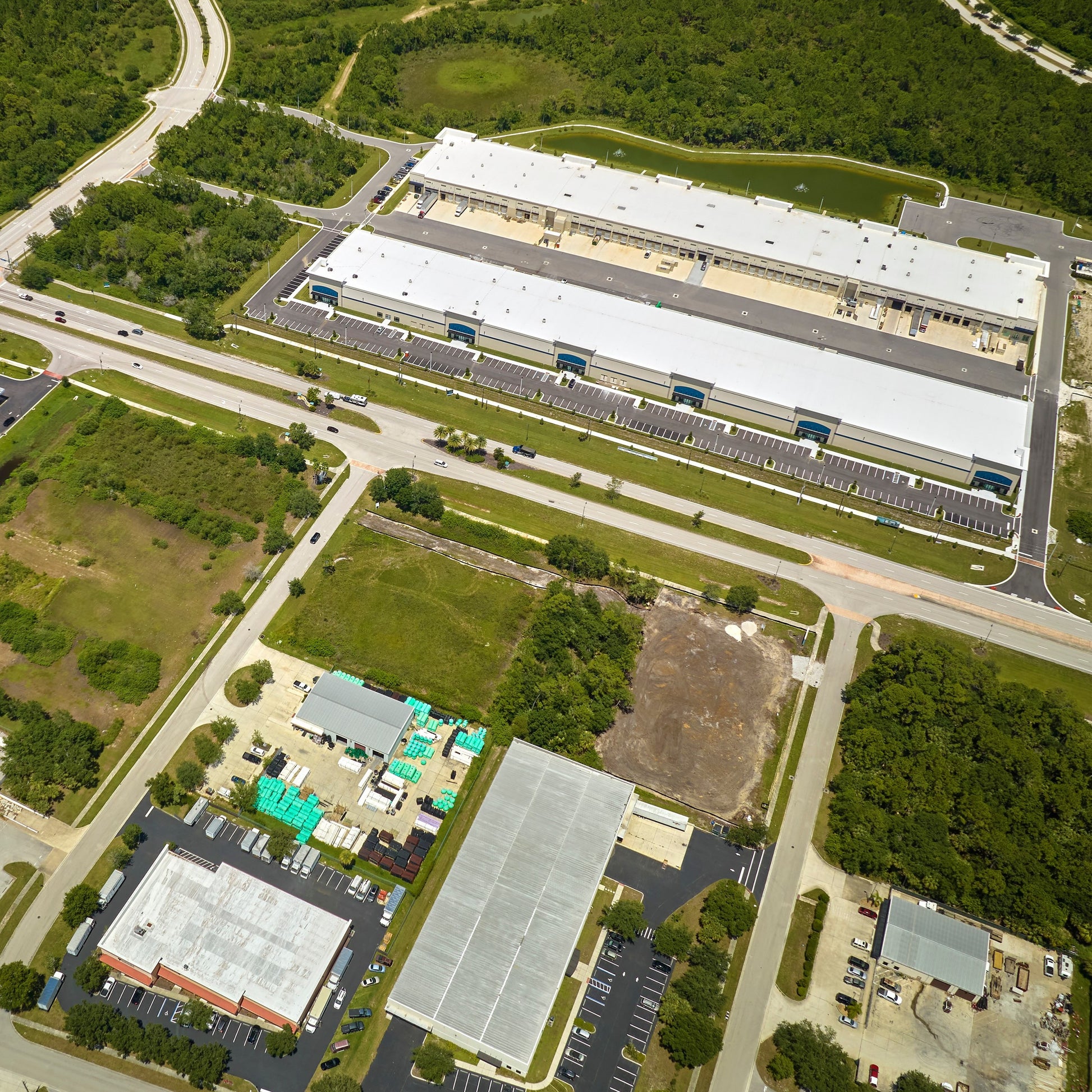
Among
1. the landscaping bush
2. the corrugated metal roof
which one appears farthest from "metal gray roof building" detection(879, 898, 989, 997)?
the landscaping bush

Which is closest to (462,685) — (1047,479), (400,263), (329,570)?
(329,570)

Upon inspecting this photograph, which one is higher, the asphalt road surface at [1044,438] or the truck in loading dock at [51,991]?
the asphalt road surface at [1044,438]

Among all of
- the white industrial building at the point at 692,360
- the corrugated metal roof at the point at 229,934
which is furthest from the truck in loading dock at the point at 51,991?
the white industrial building at the point at 692,360

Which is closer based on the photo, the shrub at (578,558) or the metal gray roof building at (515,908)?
the metal gray roof building at (515,908)

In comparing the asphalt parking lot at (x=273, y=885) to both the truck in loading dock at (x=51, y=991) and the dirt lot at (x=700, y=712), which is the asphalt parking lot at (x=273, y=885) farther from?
the dirt lot at (x=700, y=712)

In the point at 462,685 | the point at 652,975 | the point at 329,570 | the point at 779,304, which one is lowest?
the point at 652,975

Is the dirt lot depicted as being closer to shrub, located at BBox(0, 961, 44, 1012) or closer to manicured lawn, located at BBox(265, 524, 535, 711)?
manicured lawn, located at BBox(265, 524, 535, 711)

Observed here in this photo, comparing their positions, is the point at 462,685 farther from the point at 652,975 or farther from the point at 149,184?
the point at 149,184

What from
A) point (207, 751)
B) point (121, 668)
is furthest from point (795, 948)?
point (121, 668)
